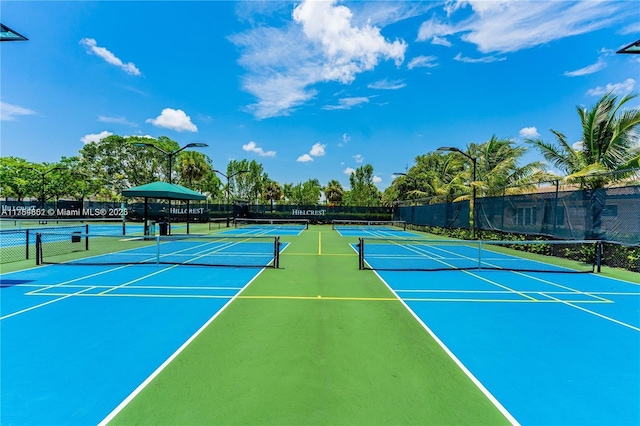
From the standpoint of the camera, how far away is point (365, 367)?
4.08 m

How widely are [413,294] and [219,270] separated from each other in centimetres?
630

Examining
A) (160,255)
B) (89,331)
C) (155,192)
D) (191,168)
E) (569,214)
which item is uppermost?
(191,168)

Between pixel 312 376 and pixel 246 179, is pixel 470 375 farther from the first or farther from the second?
pixel 246 179

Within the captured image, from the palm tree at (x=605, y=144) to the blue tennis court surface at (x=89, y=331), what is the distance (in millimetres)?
14747

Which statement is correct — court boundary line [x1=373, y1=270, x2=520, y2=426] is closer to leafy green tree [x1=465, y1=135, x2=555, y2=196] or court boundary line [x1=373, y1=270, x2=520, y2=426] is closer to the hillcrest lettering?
leafy green tree [x1=465, y1=135, x2=555, y2=196]

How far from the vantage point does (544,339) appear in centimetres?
507

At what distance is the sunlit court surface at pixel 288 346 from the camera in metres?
3.30

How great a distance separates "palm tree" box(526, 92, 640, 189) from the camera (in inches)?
522

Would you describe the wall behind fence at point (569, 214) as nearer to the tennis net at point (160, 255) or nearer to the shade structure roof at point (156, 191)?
the tennis net at point (160, 255)

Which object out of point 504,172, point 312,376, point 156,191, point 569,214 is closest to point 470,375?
point 312,376

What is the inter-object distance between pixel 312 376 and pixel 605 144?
17.9 meters

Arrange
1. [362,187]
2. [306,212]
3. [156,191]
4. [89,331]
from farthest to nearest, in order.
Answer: [362,187] → [306,212] → [156,191] → [89,331]

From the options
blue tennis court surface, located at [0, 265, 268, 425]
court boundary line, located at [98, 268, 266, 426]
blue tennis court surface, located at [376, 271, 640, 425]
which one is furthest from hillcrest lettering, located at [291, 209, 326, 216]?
court boundary line, located at [98, 268, 266, 426]

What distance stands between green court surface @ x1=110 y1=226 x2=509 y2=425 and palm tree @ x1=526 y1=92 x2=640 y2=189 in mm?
12650
